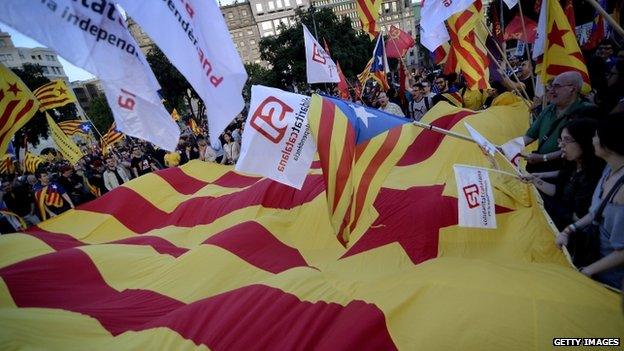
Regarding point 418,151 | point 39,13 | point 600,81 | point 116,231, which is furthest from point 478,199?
point 116,231

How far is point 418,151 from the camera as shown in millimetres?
4855

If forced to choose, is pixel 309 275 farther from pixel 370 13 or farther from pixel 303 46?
pixel 303 46

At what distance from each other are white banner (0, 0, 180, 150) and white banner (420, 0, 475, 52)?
3401 millimetres

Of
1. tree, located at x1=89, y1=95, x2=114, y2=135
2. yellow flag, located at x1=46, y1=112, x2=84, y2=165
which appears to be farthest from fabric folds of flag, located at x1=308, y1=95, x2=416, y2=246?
tree, located at x1=89, y1=95, x2=114, y2=135

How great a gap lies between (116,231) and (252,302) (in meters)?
3.67

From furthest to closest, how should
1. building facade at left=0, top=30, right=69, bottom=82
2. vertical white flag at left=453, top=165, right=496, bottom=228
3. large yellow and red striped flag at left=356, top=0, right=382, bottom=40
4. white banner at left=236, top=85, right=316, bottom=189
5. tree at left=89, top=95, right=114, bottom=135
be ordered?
building facade at left=0, top=30, right=69, bottom=82, tree at left=89, top=95, right=114, bottom=135, large yellow and red striped flag at left=356, top=0, right=382, bottom=40, white banner at left=236, top=85, right=316, bottom=189, vertical white flag at left=453, top=165, right=496, bottom=228

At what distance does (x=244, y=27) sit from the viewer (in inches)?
3216

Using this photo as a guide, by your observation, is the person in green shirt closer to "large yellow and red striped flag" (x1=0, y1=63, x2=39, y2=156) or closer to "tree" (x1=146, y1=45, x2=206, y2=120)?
"large yellow and red striped flag" (x1=0, y1=63, x2=39, y2=156)

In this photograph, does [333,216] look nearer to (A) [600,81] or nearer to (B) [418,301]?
(B) [418,301]

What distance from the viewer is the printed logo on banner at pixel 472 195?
8.40ft

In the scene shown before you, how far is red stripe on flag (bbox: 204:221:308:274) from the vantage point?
3.25 m

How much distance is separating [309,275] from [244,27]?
291 ft

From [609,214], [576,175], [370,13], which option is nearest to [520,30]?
[370,13]

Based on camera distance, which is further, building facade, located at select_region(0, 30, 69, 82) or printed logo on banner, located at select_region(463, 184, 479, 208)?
building facade, located at select_region(0, 30, 69, 82)
